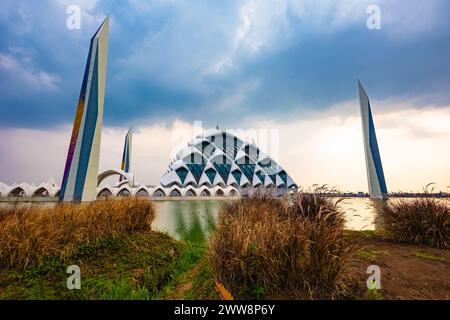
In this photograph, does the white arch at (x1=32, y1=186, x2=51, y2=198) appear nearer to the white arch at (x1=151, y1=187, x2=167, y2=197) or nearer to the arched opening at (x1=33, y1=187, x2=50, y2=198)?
the arched opening at (x1=33, y1=187, x2=50, y2=198)

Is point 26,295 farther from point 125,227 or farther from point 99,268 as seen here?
point 125,227

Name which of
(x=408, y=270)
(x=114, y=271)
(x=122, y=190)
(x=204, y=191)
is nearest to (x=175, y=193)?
(x=204, y=191)

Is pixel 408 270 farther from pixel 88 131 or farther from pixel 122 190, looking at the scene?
pixel 122 190

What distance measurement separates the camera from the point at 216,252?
12.1 feet

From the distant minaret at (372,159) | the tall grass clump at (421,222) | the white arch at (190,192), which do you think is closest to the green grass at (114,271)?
the tall grass clump at (421,222)

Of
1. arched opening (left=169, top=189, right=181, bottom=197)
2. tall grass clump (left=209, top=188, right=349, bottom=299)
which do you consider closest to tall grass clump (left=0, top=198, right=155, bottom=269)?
tall grass clump (left=209, top=188, right=349, bottom=299)

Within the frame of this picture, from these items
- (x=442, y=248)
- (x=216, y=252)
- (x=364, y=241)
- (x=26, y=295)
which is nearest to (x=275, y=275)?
(x=216, y=252)

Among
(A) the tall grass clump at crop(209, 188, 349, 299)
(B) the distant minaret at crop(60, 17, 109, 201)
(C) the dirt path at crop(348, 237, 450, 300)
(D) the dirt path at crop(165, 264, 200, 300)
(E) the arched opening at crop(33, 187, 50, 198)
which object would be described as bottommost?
(D) the dirt path at crop(165, 264, 200, 300)

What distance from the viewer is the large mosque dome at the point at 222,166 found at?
67.1 metres

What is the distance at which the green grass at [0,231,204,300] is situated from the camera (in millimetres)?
4059

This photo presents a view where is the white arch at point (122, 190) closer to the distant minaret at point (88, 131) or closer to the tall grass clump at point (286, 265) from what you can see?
the distant minaret at point (88, 131)

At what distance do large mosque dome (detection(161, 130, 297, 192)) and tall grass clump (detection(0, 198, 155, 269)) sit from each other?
57909 millimetres

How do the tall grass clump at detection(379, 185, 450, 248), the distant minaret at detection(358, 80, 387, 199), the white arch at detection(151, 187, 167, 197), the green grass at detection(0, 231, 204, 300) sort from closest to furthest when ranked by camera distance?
the green grass at detection(0, 231, 204, 300)
the tall grass clump at detection(379, 185, 450, 248)
the distant minaret at detection(358, 80, 387, 199)
the white arch at detection(151, 187, 167, 197)
